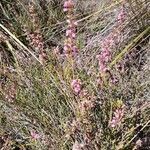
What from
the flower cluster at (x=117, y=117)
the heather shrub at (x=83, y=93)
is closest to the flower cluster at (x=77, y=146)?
the heather shrub at (x=83, y=93)

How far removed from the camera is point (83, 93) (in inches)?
78.1

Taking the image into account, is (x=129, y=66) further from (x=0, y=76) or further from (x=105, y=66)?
(x=0, y=76)

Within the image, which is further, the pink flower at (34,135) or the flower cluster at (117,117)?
the pink flower at (34,135)

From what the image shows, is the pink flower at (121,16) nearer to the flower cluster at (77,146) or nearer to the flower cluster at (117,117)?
the flower cluster at (117,117)

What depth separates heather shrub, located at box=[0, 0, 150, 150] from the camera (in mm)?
2016

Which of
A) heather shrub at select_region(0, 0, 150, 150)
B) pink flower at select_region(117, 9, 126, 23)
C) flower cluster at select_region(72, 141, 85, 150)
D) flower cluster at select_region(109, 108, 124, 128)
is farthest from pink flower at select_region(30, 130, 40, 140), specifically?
pink flower at select_region(117, 9, 126, 23)

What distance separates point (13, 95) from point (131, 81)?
2.15 ft

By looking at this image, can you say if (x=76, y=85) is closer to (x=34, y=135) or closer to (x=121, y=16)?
(x=34, y=135)

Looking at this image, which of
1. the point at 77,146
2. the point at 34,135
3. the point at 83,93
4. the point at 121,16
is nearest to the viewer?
the point at 77,146

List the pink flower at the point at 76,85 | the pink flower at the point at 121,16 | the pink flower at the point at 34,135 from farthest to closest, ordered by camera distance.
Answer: the pink flower at the point at 121,16 < the pink flower at the point at 34,135 < the pink flower at the point at 76,85

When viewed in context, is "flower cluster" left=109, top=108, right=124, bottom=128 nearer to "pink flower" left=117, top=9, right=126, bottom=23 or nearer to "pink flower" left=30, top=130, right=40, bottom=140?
"pink flower" left=30, top=130, right=40, bottom=140

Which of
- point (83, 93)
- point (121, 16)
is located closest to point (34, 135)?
point (83, 93)

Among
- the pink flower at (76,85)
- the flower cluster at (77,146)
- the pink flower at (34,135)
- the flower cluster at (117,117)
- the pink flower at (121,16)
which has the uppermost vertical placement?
the pink flower at (121,16)

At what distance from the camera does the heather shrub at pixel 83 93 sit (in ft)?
6.61
